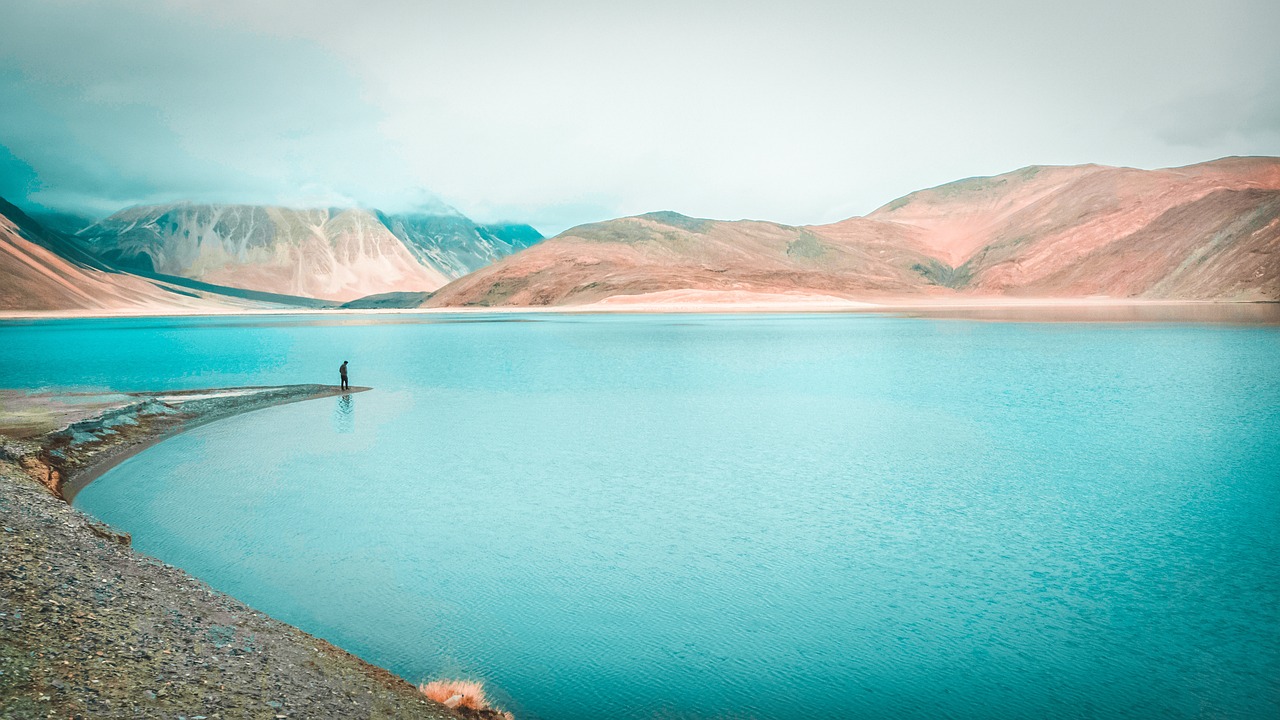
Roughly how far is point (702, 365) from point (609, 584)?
33.5m

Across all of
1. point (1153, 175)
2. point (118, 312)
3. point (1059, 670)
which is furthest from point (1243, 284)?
point (118, 312)

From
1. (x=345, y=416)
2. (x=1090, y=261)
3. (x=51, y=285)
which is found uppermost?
(x=1090, y=261)

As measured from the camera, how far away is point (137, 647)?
7.89 metres

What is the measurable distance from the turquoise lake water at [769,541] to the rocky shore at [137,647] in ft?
3.27

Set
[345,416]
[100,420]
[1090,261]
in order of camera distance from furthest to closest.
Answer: [1090,261] → [345,416] → [100,420]

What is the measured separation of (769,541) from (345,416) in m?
18.9

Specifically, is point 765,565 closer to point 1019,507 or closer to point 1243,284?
point 1019,507

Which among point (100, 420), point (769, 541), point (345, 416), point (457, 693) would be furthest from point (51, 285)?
point (457, 693)

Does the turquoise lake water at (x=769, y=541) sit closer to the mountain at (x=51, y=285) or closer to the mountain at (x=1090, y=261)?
the mountain at (x=1090, y=261)

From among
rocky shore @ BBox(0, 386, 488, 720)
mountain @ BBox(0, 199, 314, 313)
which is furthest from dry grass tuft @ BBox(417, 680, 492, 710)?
mountain @ BBox(0, 199, 314, 313)

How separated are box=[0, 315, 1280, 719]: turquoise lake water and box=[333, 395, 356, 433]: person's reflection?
0.22m

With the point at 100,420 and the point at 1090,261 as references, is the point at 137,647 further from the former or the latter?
the point at 1090,261

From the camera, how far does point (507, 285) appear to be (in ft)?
610

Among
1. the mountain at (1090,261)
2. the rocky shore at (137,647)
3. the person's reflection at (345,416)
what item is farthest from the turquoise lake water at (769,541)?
the mountain at (1090,261)
